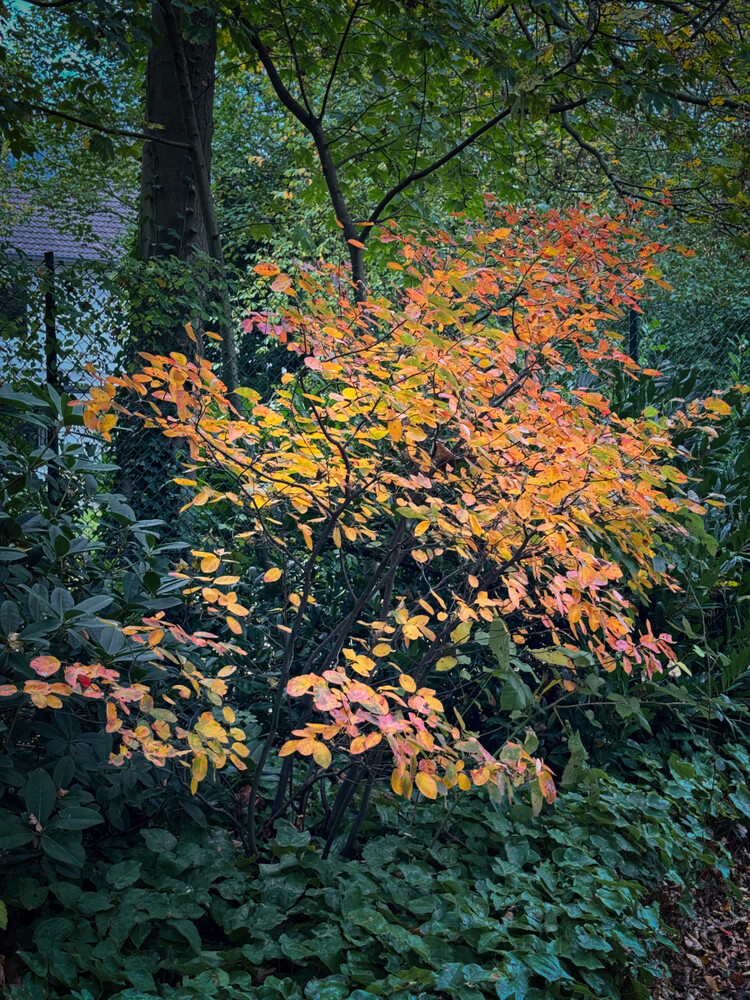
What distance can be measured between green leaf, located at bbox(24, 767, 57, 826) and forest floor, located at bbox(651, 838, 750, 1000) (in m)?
1.90

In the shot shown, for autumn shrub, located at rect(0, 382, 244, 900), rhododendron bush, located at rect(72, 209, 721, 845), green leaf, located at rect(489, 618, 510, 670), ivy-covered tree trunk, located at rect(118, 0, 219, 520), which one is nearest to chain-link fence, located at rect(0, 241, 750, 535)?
ivy-covered tree trunk, located at rect(118, 0, 219, 520)

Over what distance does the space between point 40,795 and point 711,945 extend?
7.69 ft

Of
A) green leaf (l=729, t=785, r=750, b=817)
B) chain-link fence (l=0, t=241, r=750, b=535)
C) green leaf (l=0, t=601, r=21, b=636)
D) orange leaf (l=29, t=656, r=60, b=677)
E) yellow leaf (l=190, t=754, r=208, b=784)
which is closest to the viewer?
orange leaf (l=29, t=656, r=60, b=677)

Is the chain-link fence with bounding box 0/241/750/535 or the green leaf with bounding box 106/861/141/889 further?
the chain-link fence with bounding box 0/241/750/535

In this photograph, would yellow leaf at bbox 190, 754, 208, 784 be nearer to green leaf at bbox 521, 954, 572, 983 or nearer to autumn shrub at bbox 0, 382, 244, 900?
autumn shrub at bbox 0, 382, 244, 900

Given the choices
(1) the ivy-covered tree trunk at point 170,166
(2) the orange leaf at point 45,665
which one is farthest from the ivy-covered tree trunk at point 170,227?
(2) the orange leaf at point 45,665

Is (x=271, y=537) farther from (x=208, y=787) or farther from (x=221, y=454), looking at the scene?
(x=208, y=787)

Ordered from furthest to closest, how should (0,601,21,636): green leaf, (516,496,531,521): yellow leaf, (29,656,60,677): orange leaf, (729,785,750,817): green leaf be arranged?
(729,785,750,817): green leaf
(516,496,531,521): yellow leaf
(0,601,21,636): green leaf
(29,656,60,677): orange leaf

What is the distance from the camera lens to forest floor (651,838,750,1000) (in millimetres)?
2613

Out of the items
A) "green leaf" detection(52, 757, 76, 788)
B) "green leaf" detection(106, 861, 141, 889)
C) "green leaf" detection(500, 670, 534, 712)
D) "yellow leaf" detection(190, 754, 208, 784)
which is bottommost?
"green leaf" detection(106, 861, 141, 889)

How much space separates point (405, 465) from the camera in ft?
8.77

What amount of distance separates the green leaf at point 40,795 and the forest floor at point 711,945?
6.25ft

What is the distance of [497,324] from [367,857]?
2957 millimetres

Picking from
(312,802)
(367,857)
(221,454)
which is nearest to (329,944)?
(367,857)
